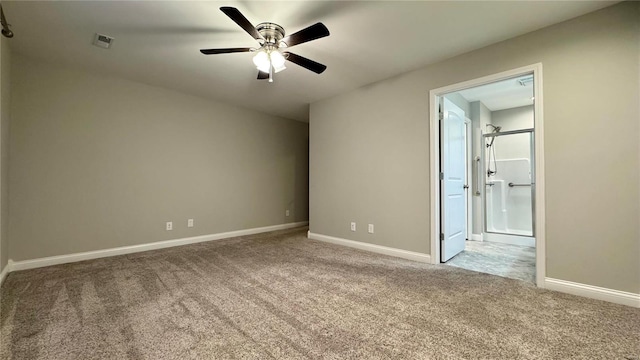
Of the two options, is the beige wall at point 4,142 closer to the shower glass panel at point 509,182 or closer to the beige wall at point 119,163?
the beige wall at point 119,163

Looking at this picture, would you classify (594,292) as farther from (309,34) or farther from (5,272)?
(5,272)

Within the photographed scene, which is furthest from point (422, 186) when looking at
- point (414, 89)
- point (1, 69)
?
point (1, 69)

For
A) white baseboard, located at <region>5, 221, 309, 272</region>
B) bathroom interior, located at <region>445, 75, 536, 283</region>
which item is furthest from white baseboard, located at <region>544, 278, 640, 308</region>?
white baseboard, located at <region>5, 221, 309, 272</region>

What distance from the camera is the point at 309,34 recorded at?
6.38ft

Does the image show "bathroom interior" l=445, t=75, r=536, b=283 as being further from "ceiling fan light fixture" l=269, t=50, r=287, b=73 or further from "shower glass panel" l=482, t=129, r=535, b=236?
"ceiling fan light fixture" l=269, t=50, r=287, b=73

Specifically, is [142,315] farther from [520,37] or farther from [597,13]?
[597,13]

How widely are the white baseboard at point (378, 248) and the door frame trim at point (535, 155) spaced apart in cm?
15

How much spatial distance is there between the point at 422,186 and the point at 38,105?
4.60m

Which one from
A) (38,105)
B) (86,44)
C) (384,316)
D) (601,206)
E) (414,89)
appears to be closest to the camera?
(384,316)

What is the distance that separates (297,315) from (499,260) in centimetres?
282

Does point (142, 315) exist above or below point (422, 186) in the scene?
below

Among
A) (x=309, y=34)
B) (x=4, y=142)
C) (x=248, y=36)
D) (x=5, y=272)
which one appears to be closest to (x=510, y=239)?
(x=309, y=34)

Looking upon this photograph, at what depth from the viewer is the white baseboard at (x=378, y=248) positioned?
3115 mm

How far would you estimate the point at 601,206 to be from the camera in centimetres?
208
